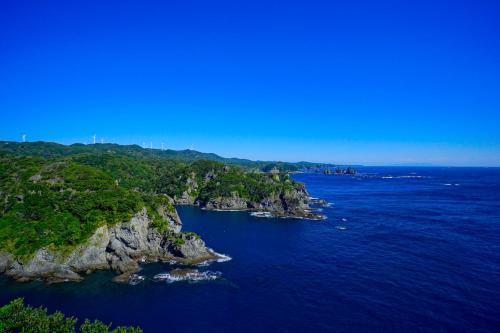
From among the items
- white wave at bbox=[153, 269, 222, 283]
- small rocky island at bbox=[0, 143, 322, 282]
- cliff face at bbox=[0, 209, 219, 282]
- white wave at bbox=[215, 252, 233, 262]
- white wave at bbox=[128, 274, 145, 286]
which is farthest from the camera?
white wave at bbox=[215, 252, 233, 262]

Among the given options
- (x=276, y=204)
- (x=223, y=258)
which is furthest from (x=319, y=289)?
(x=276, y=204)

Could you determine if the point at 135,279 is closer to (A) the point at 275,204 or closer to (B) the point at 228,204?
(A) the point at 275,204

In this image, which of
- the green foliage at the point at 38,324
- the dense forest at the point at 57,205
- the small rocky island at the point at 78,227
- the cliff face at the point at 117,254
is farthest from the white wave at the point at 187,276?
the green foliage at the point at 38,324

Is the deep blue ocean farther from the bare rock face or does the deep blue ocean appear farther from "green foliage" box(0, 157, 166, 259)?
the bare rock face

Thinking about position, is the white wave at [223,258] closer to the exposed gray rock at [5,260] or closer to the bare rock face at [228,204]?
the exposed gray rock at [5,260]

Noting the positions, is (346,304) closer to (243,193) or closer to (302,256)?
(302,256)

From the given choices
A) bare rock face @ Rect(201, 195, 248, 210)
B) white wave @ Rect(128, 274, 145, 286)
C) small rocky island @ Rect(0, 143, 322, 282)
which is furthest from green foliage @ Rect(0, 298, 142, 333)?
bare rock face @ Rect(201, 195, 248, 210)
